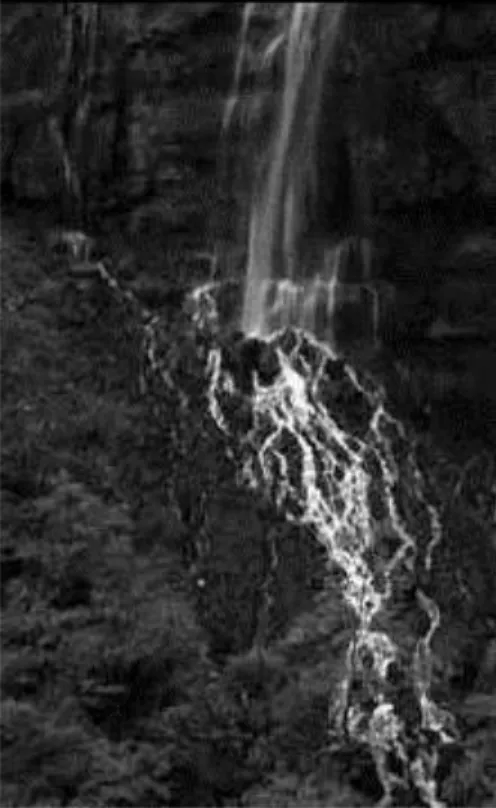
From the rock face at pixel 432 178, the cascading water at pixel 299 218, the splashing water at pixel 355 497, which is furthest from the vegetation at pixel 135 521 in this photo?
the rock face at pixel 432 178

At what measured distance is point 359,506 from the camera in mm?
8617

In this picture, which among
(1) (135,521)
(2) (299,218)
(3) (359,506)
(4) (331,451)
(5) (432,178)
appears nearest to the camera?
(1) (135,521)

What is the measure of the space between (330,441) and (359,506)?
2.00 ft

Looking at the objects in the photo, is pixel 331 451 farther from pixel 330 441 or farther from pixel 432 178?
pixel 432 178

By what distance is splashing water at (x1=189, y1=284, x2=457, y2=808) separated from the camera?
7.21 meters

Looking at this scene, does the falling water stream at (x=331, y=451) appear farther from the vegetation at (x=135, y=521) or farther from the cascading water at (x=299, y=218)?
the vegetation at (x=135, y=521)

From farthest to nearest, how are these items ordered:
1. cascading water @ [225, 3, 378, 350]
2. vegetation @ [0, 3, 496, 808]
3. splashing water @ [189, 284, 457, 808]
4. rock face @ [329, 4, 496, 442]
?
cascading water @ [225, 3, 378, 350]
rock face @ [329, 4, 496, 442]
splashing water @ [189, 284, 457, 808]
vegetation @ [0, 3, 496, 808]

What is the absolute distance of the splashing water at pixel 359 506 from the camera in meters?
7.21

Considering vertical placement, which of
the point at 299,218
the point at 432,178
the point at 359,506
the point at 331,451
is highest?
the point at 432,178

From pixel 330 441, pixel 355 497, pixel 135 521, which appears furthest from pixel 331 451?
pixel 135 521

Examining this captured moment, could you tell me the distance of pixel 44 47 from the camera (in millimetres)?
12203

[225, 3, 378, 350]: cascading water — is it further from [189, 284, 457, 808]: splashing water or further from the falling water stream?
[189, 284, 457, 808]: splashing water

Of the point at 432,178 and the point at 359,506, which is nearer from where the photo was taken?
the point at 359,506

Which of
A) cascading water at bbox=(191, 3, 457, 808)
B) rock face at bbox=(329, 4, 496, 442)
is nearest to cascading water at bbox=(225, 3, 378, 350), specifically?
cascading water at bbox=(191, 3, 457, 808)
